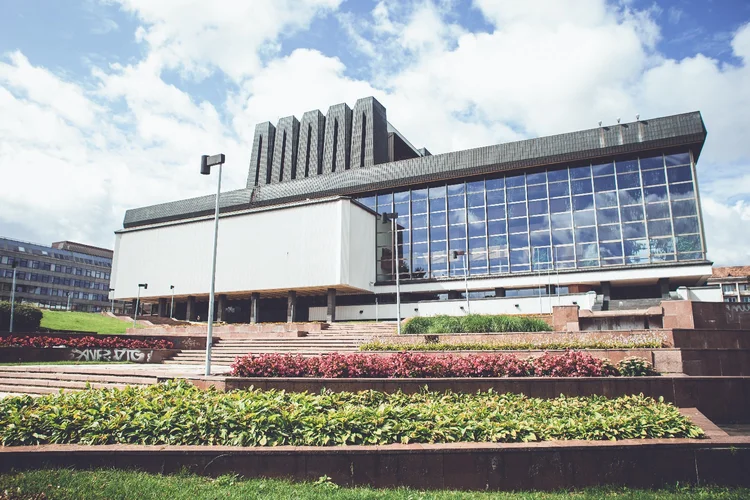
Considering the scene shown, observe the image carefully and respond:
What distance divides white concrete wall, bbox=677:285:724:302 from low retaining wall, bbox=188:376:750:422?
2843 centimetres

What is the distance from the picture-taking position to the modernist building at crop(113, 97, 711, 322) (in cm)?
3703

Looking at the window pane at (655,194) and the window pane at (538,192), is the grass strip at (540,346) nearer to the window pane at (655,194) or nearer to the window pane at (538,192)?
the window pane at (655,194)

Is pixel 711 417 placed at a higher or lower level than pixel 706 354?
lower

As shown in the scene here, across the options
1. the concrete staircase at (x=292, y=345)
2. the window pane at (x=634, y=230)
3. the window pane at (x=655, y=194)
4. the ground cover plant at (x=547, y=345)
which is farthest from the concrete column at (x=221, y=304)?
the window pane at (x=655, y=194)

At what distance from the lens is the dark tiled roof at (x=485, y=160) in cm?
3659

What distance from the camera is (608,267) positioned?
3741cm

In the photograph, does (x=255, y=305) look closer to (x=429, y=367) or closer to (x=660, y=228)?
(x=660, y=228)

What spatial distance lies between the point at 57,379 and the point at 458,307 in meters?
31.1

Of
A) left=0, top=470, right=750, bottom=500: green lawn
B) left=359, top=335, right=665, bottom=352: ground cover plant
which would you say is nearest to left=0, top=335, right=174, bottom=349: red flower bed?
left=359, top=335, right=665, bottom=352: ground cover plant

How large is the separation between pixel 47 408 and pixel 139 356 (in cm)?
1678

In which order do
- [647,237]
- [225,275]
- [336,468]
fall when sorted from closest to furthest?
[336,468]
[647,237]
[225,275]

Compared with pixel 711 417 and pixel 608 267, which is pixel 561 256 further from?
pixel 711 417

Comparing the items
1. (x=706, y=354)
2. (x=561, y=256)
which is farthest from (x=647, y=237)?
(x=706, y=354)

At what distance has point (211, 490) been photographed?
560 centimetres
